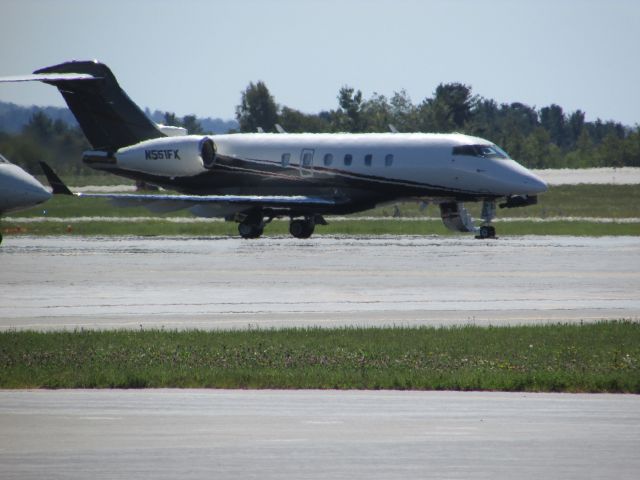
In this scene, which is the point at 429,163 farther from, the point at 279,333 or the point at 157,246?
the point at 279,333

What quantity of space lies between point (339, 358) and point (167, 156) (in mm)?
34473

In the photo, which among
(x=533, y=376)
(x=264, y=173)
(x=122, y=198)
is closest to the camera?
(x=533, y=376)

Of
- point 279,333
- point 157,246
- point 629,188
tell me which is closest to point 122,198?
point 157,246

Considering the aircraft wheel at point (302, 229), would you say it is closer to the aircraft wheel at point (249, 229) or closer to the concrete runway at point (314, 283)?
the aircraft wheel at point (249, 229)

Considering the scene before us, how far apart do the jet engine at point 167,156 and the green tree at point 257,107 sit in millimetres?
101924

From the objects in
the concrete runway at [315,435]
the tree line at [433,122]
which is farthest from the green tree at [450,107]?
the concrete runway at [315,435]

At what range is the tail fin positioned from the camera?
166 ft

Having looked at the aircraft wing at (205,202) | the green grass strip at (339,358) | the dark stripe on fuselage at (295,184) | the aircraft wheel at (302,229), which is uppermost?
the dark stripe on fuselage at (295,184)

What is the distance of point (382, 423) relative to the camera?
452 inches

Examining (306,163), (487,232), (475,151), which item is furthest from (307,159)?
(487,232)

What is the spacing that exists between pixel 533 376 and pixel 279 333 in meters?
5.03

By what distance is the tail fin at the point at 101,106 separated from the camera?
50562 mm

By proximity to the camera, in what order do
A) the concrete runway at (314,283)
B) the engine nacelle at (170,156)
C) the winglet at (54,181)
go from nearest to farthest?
the concrete runway at (314,283)
the winglet at (54,181)
the engine nacelle at (170,156)

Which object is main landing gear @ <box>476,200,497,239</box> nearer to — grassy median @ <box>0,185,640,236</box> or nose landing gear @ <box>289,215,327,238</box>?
grassy median @ <box>0,185,640,236</box>
